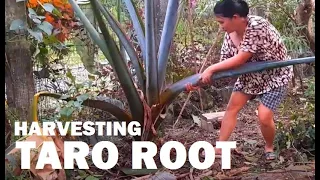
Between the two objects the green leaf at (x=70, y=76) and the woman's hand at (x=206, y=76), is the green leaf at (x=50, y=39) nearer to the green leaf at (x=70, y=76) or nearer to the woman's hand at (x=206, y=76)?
the green leaf at (x=70, y=76)

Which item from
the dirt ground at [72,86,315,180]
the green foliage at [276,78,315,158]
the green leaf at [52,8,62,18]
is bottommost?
the dirt ground at [72,86,315,180]

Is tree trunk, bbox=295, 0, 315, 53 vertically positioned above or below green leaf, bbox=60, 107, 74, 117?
above

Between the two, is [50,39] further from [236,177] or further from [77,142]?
[236,177]

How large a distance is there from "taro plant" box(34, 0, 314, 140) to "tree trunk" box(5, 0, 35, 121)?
0.11 metres

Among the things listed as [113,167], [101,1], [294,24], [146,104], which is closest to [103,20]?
[101,1]

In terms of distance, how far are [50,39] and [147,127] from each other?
436mm

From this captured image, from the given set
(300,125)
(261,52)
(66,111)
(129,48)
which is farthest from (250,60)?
(66,111)

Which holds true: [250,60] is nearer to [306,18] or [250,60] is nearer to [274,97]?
[274,97]

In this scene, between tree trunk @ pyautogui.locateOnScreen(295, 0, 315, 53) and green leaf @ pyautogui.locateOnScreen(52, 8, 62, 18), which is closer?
tree trunk @ pyautogui.locateOnScreen(295, 0, 315, 53)

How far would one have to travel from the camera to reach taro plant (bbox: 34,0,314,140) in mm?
1556

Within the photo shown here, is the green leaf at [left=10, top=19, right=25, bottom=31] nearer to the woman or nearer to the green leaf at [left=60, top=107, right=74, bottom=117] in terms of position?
the green leaf at [left=60, top=107, right=74, bottom=117]

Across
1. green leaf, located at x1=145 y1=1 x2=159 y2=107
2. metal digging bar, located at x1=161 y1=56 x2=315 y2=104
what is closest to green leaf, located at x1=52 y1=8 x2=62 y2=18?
green leaf, located at x1=145 y1=1 x2=159 y2=107

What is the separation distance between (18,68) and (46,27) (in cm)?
17

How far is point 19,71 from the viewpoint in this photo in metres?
1.63
